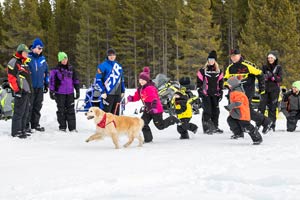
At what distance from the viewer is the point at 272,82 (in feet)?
26.9

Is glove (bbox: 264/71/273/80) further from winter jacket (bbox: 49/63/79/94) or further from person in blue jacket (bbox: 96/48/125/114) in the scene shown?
winter jacket (bbox: 49/63/79/94)

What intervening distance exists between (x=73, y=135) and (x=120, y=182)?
4.28m

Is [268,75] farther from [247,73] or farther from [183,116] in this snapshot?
[183,116]

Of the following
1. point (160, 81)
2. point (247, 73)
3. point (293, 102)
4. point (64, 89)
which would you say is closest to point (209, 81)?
point (247, 73)

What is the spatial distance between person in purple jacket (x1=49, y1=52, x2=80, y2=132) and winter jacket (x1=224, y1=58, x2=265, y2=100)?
3.20 m

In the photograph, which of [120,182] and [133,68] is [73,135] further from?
[133,68]

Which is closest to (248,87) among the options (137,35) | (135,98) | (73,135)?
(135,98)

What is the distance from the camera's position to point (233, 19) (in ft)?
127

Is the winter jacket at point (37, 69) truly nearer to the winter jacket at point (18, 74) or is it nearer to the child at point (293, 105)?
the winter jacket at point (18, 74)

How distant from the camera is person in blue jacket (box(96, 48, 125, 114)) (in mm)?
7715

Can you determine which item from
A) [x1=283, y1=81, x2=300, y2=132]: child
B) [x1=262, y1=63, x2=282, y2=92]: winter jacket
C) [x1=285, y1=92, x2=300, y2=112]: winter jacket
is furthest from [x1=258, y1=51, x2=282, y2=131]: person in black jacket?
[x1=285, y1=92, x2=300, y2=112]: winter jacket

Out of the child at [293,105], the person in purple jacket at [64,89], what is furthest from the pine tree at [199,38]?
the person in purple jacket at [64,89]

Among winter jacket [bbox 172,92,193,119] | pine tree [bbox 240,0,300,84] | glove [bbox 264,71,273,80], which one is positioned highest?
pine tree [bbox 240,0,300,84]

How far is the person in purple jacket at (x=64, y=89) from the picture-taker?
26.5ft
